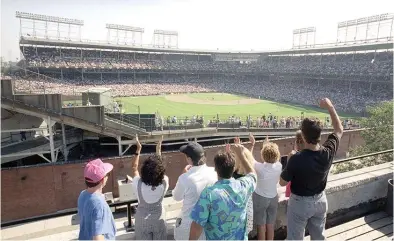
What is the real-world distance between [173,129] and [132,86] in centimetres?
4827

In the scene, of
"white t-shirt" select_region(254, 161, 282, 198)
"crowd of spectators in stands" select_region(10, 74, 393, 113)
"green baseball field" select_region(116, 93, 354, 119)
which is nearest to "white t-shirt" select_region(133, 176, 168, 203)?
"white t-shirt" select_region(254, 161, 282, 198)

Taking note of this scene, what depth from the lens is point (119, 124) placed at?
54.9 ft

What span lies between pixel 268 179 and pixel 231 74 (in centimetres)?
8191

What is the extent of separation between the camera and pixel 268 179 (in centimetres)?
399

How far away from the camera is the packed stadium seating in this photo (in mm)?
52000

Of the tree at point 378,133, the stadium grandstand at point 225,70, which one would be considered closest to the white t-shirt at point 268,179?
the tree at point 378,133

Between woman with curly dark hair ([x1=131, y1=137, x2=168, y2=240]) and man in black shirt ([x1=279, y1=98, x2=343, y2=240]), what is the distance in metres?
1.52

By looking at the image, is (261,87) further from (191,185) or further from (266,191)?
(191,185)

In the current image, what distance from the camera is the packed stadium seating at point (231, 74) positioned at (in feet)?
171

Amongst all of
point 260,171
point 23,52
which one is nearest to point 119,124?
point 260,171

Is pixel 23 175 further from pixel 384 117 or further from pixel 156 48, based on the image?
pixel 156 48

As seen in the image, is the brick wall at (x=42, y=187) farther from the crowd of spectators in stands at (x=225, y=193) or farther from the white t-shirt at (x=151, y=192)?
the white t-shirt at (x=151, y=192)

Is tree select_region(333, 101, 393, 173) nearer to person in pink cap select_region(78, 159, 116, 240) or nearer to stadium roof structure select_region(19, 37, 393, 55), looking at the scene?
person in pink cap select_region(78, 159, 116, 240)

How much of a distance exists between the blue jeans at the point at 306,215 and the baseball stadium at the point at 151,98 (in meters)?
2.25
